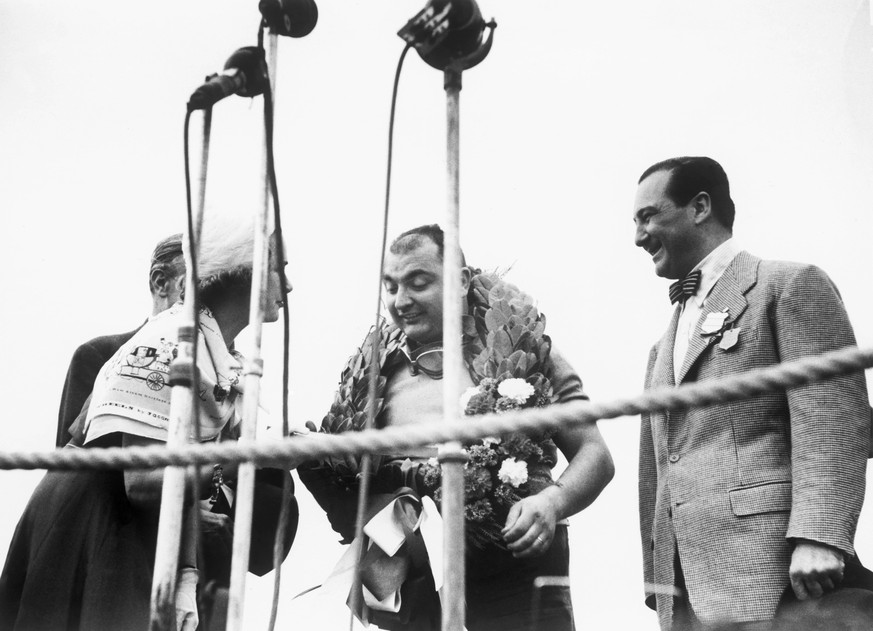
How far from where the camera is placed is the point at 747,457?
247cm

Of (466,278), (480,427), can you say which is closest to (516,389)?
(466,278)

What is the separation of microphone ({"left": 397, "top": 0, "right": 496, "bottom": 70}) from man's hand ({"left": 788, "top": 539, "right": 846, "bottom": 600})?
124 cm

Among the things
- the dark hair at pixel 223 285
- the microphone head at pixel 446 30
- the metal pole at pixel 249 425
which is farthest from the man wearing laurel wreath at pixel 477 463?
the microphone head at pixel 446 30

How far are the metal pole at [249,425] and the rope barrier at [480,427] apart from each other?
0.28 metres

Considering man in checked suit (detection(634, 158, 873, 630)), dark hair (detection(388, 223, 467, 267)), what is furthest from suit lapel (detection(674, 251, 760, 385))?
dark hair (detection(388, 223, 467, 267))

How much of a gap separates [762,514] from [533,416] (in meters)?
1.19

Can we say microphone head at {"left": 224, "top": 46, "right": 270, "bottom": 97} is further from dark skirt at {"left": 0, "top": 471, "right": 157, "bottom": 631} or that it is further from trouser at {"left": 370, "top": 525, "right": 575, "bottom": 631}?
trouser at {"left": 370, "top": 525, "right": 575, "bottom": 631}

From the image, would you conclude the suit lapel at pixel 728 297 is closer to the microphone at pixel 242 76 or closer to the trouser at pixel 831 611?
the trouser at pixel 831 611

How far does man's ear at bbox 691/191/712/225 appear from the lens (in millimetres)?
2863

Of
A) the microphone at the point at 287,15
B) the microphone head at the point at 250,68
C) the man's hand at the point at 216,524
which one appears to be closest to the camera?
the microphone head at the point at 250,68

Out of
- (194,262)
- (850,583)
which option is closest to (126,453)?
(194,262)

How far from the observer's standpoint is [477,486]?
287cm

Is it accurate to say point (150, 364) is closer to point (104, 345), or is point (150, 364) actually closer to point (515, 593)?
point (104, 345)

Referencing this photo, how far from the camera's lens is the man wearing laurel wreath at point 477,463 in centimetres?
285
